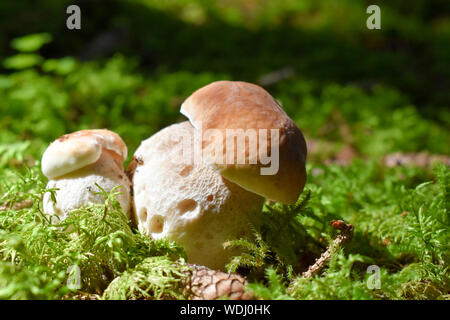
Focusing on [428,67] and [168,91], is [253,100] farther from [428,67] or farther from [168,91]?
[428,67]

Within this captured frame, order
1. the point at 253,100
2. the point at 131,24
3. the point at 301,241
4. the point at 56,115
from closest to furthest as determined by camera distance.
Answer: the point at 253,100, the point at 301,241, the point at 56,115, the point at 131,24

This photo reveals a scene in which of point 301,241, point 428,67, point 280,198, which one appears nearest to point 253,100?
point 280,198

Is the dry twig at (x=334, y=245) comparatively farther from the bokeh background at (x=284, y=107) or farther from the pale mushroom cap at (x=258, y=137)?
the pale mushroom cap at (x=258, y=137)

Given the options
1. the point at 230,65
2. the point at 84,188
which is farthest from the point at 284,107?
the point at 84,188

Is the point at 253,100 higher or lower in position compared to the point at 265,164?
Result: higher

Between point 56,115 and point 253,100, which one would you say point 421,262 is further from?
point 56,115

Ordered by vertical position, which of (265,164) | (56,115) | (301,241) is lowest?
(301,241)

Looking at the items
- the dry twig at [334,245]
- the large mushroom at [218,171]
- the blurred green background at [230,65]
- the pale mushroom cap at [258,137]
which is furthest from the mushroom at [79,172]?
the blurred green background at [230,65]

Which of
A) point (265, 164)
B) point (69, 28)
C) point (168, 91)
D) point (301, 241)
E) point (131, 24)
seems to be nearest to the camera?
point (265, 164)
